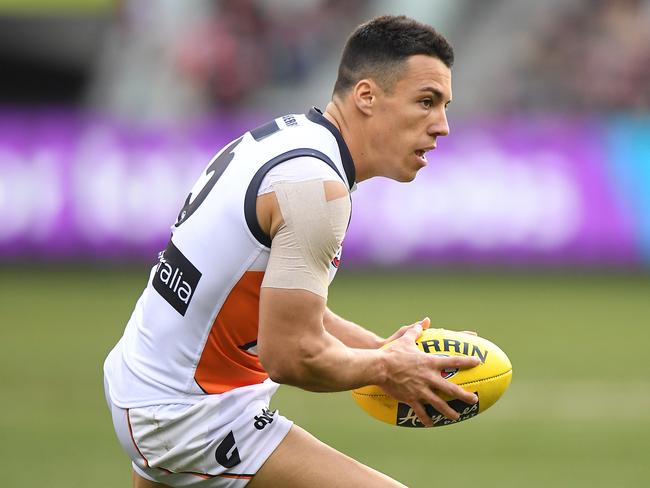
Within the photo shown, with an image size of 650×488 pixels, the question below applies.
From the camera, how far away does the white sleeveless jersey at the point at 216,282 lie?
14.4ft

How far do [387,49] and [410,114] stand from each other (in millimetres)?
260

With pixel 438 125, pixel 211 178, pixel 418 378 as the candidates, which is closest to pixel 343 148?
pixel 438 125

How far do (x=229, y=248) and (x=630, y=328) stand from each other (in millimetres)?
9288

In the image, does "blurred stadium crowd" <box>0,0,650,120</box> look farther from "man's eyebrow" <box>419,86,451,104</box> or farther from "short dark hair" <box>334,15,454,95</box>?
"man's eyebrow" <box>419,86,451,104</box>

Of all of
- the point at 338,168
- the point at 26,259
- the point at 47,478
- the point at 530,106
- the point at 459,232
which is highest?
the point at 530,106

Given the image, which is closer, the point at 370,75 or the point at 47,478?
the point at 370,75

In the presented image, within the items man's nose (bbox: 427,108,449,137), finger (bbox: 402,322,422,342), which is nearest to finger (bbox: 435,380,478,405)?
finger (bbox: 402,322,422,342)

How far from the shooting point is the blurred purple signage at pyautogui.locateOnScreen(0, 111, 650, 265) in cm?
1565

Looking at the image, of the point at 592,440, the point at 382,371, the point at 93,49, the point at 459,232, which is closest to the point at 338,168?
the point at 382,371

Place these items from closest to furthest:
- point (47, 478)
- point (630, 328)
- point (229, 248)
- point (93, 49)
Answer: point (229, 248), point (47, 478), point (630, 328), point (93, 49)

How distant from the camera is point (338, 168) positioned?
452 centimetres

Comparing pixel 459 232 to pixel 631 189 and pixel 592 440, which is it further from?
pixel 592 440

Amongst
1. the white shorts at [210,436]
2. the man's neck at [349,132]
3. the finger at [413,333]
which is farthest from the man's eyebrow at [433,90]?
the white shorts at [210,436]

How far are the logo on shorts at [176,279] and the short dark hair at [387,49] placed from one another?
912mm
